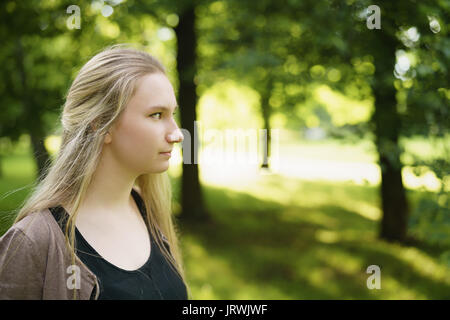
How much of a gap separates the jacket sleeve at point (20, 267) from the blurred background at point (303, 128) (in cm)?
47

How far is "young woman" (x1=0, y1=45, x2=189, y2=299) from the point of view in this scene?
4.44 ft

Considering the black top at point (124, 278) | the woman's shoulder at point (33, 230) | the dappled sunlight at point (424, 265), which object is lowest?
the dappled sunlight at point (424, 265)

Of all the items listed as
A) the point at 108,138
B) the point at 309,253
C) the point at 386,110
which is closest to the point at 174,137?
the point at 108,138

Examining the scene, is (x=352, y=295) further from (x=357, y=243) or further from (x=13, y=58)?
(x=13, y=58)

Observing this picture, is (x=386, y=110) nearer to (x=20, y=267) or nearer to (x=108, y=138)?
(x=108, y=138)

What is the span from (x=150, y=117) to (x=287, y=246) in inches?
262

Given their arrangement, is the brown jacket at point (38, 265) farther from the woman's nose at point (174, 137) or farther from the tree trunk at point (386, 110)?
the tree trunk at point (386, 110)

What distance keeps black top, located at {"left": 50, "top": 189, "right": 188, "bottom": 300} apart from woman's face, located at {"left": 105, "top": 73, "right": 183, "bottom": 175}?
0.34 metres

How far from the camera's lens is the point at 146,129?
1559 mm

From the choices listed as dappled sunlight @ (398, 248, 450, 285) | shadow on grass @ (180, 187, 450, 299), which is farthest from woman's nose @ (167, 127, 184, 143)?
dappled sunlight @ (398, 248, 450, 285)

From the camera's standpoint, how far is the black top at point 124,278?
1.47 m

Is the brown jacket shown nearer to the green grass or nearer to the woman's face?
the woman's face

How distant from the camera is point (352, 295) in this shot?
568cm
